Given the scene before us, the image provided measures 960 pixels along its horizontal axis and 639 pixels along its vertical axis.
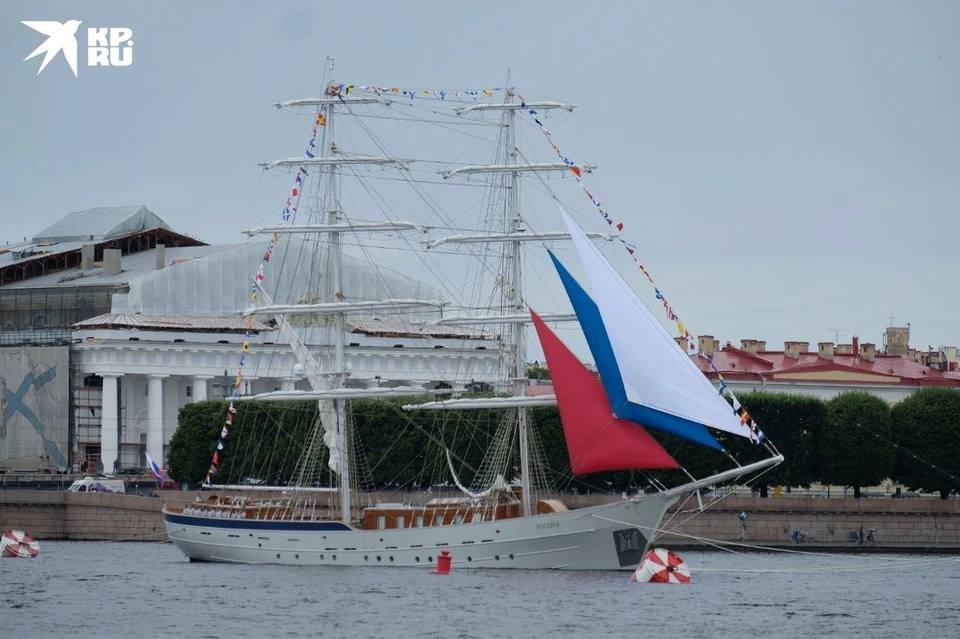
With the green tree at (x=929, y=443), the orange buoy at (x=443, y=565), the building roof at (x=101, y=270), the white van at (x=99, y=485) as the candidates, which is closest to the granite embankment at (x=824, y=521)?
the green tree at (x=929, y=443)

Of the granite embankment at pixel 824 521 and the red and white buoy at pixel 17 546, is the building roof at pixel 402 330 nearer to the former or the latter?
the granite embankment at pixel 824 521

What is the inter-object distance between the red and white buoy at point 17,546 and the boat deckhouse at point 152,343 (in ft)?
53.1

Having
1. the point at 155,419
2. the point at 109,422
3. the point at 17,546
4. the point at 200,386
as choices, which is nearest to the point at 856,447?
the point at 17,546

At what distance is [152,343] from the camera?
8031 centimetres

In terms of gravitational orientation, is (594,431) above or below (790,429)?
below

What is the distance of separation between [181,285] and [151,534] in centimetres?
1934

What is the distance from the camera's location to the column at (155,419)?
80.4 metres

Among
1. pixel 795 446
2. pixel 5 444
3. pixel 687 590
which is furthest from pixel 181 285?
pixel 687 590

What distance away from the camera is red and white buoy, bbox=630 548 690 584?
4984 cm

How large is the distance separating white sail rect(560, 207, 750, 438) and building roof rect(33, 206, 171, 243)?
159 feet

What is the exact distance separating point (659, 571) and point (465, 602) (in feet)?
22.5

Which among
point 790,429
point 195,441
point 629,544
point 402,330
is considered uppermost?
point 402,330

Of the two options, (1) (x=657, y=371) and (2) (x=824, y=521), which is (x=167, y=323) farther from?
(1) (x=657, y=371)

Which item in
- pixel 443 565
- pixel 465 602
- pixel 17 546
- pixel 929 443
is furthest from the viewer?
pixel 929 443
